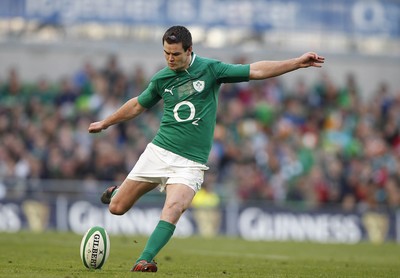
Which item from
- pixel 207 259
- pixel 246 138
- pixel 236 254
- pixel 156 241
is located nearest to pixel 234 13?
pixel 246 138

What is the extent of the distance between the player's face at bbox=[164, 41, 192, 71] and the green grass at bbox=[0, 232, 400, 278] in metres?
2.30

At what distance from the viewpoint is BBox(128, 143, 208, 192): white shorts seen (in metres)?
10.7

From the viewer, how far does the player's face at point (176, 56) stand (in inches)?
415

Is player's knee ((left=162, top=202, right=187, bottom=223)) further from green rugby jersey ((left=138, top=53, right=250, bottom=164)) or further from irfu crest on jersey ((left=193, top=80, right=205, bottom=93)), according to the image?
irfu crest on jersey ((left=193, top=80, right=205, bottom=93))

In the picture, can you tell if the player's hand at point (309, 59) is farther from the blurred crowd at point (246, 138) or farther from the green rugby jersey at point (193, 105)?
the blurred crowd at point (246, 138)

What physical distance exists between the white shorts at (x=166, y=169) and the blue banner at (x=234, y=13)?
57.6 ft

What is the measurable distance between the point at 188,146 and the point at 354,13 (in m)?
21.0

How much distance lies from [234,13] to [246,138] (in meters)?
5.03

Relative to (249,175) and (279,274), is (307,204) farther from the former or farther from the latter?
(279,274)

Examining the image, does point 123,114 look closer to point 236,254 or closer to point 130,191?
point 130,191

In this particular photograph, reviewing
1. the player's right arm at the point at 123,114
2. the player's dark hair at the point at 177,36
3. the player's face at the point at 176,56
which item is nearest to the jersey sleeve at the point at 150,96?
the player's right arm at the point at 123,114

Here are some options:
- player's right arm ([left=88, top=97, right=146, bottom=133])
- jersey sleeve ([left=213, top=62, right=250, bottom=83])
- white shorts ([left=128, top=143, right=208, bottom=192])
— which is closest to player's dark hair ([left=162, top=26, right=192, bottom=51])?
jersey sleeve ([left=213, top=62, right=250, bottom=83])

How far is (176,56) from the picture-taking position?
418 inches

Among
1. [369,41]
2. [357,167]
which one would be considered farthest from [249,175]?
[369,41]
